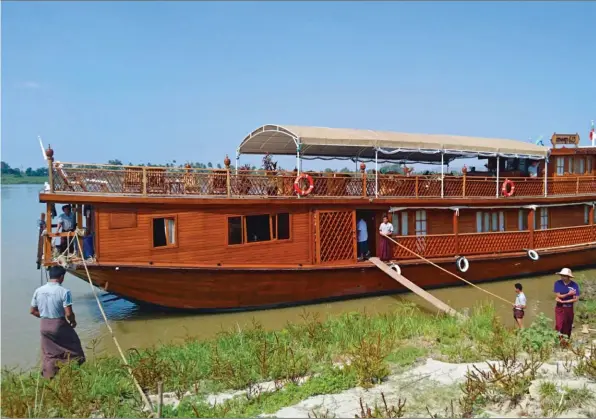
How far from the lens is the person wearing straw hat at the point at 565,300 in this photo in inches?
252

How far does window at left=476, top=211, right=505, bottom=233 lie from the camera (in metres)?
12.1

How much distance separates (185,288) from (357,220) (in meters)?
4.52

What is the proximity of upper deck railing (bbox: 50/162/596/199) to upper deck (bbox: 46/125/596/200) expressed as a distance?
0.7 inches

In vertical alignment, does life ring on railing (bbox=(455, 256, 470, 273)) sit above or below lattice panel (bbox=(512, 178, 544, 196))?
below

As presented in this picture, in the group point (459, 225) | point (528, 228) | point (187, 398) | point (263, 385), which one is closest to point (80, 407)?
point (187, 398)

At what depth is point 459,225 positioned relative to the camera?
11.9 meters

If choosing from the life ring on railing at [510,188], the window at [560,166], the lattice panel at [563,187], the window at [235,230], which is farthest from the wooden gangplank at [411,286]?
the window at [560,166]

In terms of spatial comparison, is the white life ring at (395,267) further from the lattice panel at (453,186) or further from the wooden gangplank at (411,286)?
the lattice panel at (453,186)

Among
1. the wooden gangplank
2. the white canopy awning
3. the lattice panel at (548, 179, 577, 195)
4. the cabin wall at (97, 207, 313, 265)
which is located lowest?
the wooden gangplank

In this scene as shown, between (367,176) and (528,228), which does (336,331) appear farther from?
(528,228)

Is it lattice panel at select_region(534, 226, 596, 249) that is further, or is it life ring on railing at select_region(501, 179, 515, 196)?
lattice panel at select_region(534, 226, 596, 249)

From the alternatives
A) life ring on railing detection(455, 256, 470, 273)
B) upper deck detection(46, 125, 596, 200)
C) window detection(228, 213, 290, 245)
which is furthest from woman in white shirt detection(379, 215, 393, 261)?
window detection(228, 213, 290, 245)

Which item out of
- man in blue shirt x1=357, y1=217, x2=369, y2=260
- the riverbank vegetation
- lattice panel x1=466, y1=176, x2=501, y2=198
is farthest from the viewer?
lattice panel x1=466, y1=176, x2=501, y2=198

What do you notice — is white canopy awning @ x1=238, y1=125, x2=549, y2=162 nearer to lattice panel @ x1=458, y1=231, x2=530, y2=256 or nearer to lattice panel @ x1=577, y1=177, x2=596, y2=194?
lattice panel @ x1=577, y1=177, x2=596, y2=194
